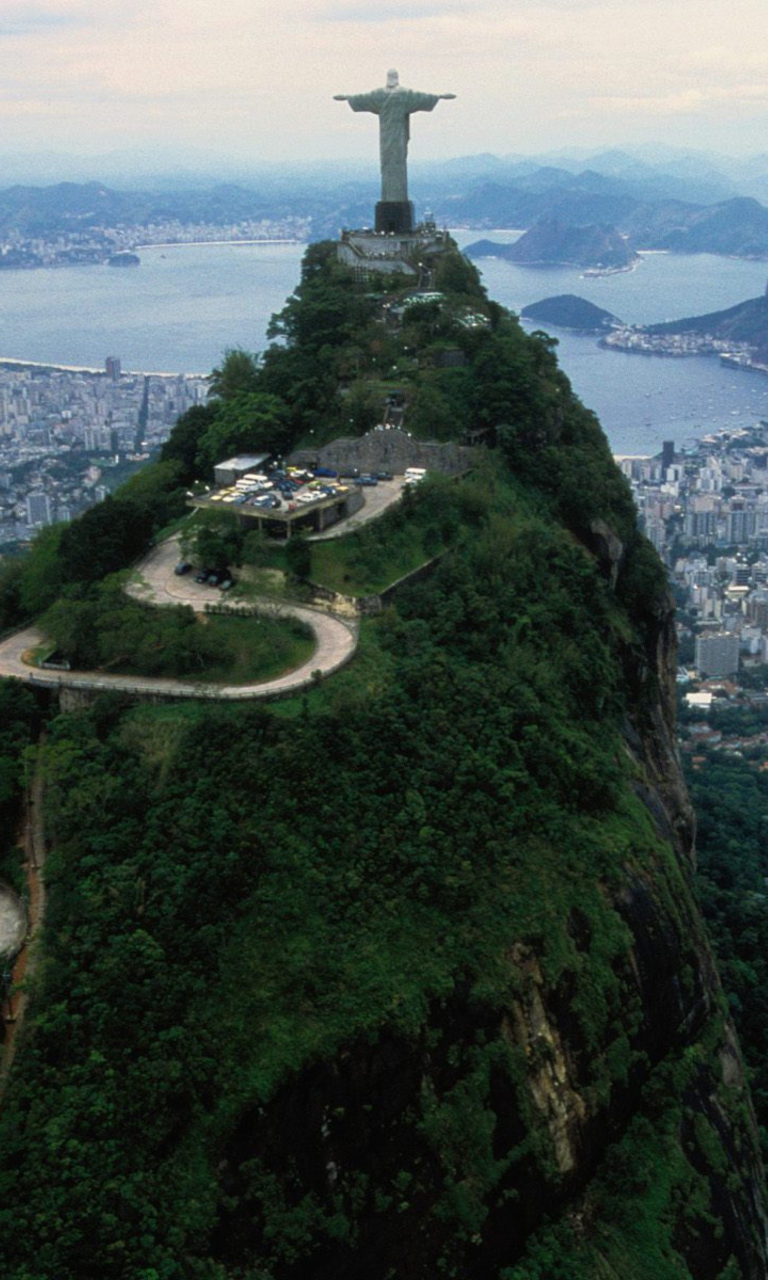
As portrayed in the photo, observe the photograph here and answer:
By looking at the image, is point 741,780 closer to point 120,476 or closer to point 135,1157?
point 135,1157

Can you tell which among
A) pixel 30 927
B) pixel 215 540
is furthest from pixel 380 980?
pixel 215 540

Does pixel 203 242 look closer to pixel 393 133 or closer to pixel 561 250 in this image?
pixel 561 250

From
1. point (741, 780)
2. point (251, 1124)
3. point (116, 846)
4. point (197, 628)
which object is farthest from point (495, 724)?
point (741, 780)

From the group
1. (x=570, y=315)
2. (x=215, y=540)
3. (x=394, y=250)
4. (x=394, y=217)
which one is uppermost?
(x=394, y=217)

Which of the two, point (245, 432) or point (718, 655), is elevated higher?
point (245, 432)

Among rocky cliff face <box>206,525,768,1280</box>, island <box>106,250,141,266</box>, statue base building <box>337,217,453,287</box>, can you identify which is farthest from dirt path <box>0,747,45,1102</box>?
island <box>106,250,141,266</box>

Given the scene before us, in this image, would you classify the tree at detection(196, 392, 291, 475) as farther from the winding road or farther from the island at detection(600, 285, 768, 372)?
the island at detection(600, 285, 768, 372)

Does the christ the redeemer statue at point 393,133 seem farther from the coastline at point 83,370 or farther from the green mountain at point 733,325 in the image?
the green mountain at point 733,325
